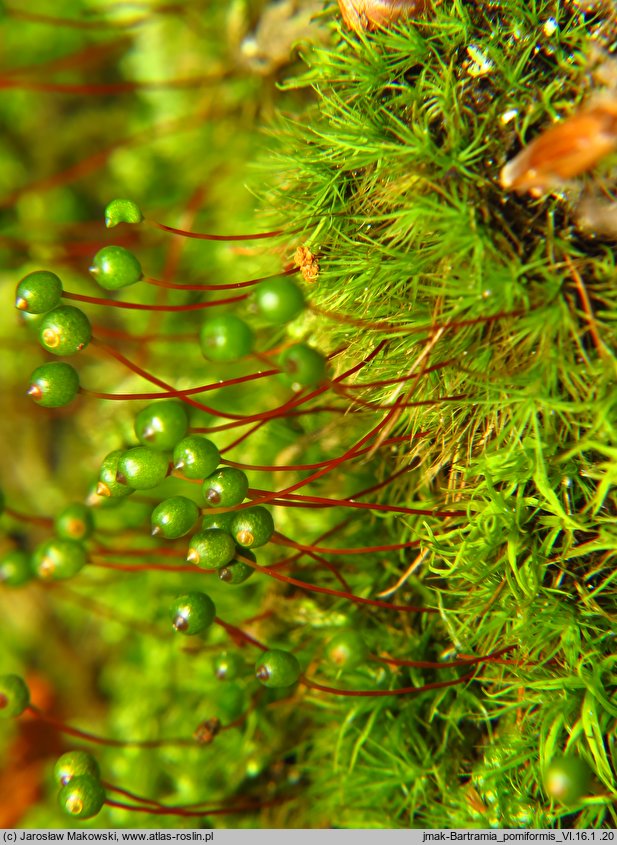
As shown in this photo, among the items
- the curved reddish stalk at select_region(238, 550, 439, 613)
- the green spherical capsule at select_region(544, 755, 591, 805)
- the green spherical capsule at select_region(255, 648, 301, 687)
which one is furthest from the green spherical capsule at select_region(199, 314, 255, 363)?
the green spherical capsule at select_region(544, 755, 591, 805)

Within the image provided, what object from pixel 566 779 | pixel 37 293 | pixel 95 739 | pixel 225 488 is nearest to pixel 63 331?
pixel 37 293

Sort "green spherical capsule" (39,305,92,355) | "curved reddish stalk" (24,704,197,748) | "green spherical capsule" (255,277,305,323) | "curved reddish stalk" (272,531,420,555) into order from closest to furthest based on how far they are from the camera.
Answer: "green spherical capsule" (255,277,305,323) → "green spherical capsule" (39,305,92,355) → "curved reddish stalk" (272,531,420,555) → "curved reddish stalk" (24,704,197,748)

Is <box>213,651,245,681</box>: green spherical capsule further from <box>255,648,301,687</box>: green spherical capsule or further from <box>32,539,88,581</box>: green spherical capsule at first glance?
<box>32,539,88,581</box>: green spherical capsule

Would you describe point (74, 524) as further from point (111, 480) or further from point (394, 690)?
point (394, 690)

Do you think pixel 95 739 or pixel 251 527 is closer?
pixel 251 527

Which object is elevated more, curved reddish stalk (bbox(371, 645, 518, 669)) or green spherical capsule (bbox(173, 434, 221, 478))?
green spherical capsule (bbox(173, 434, 221, 478))

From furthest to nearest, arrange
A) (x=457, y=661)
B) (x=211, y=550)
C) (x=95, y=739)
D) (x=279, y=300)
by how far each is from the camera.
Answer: (x=95, y=739) < (x=457, y=661) < (x=211, y=550) < (x=279, y=300)

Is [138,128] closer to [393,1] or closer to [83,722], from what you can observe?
[393,1]

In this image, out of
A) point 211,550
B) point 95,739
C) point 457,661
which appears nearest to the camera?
point 211,550
